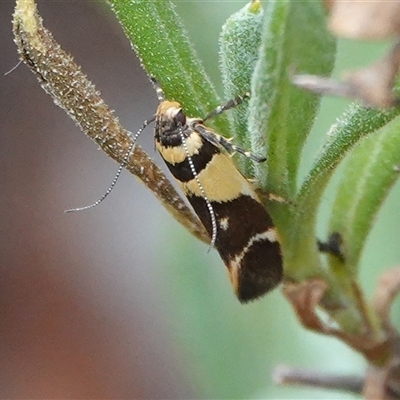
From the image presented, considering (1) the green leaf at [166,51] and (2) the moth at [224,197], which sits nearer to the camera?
(1) the green leaf at [166,51]

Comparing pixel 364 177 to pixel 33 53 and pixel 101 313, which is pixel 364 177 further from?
pixel 101 313

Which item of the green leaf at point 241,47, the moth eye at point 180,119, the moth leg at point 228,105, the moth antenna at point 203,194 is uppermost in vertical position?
the green leaf at point 241,47

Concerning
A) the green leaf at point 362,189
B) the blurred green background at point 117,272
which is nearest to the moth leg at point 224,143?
the green leaf at point 362,189

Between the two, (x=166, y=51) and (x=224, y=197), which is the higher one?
(x=166, y=51)

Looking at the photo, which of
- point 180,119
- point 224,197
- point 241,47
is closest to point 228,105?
point 241,47

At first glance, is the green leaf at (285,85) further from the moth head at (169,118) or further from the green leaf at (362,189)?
the moth head at (169,118)

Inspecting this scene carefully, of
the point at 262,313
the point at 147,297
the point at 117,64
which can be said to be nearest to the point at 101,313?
the point at 147,297

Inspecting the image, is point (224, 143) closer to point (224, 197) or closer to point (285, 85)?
point (224, 197)
